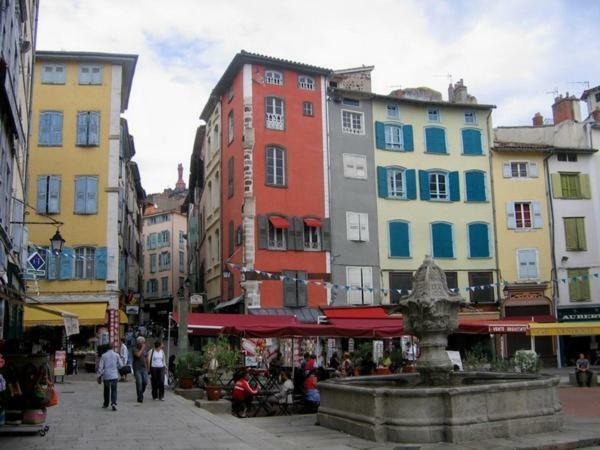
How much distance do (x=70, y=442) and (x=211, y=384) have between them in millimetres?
6505

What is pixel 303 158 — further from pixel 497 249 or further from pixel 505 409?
pixel 505 409

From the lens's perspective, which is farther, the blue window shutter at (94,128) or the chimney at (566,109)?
the chimney at (566,109)

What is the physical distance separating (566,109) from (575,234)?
25.6ft

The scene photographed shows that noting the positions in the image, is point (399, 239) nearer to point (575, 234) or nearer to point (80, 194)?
point (575, 234)

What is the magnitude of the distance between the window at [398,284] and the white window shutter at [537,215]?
7.67 meters

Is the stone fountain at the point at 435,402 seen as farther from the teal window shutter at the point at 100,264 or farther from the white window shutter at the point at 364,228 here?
the white window shutter at the point at 364,228

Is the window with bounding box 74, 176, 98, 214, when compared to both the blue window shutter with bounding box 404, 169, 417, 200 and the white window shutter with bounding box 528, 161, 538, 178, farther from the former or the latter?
the white window shutter with bounding box 528, 161, 538, 178

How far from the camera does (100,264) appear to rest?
30.0m

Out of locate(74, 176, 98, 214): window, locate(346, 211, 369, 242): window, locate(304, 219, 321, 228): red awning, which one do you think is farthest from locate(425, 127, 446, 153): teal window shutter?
locate(74, 176, 98, 214): window

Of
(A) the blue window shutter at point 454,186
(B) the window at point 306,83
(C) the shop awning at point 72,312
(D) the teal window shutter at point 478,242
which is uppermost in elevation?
(B) the window at point 306,83

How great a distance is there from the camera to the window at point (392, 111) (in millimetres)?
34594

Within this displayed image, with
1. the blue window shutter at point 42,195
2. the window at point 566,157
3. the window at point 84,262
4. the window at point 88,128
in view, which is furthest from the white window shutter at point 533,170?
the blue window shutter at point 42,195

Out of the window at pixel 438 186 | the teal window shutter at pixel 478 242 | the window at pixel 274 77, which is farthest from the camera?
the window at pixel 438 186

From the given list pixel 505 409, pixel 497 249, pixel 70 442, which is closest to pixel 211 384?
pixel 70 442
